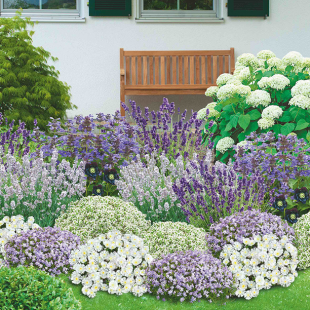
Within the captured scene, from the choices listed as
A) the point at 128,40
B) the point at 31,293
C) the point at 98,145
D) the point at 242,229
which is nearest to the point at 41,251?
the point at 31,293

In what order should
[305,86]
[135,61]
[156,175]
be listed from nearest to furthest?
1. [156,175]
2. [305,86]
3. [135,61]

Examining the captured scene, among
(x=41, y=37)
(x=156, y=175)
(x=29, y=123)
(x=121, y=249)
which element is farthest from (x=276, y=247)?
(x=41, y=37)

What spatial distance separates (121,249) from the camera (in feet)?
7.36

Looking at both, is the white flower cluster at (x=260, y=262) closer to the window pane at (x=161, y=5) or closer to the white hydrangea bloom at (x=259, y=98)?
the white hydrangea bloom at (x=259, y=98)

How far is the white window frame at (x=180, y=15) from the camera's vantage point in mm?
7051

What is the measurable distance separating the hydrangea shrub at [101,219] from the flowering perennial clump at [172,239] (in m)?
0.15

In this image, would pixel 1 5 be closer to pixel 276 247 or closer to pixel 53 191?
pixel 53 191

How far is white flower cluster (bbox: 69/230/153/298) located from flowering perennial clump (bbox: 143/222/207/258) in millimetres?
165

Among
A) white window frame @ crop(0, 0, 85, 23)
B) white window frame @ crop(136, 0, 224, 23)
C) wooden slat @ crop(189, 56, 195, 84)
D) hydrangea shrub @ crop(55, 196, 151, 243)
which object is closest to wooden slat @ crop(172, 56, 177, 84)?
wooden slat @ crop(189, 56, 195, 84)

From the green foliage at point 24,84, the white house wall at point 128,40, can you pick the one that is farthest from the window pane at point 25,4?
the green foliage at point 24,84

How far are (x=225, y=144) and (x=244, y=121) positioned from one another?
0.95 ft

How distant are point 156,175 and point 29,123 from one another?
333 cm

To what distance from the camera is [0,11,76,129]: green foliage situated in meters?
5.90

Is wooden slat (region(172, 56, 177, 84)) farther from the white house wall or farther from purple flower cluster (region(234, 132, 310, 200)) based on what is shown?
purple flower cluster (region(234, 132, 310, 200))
